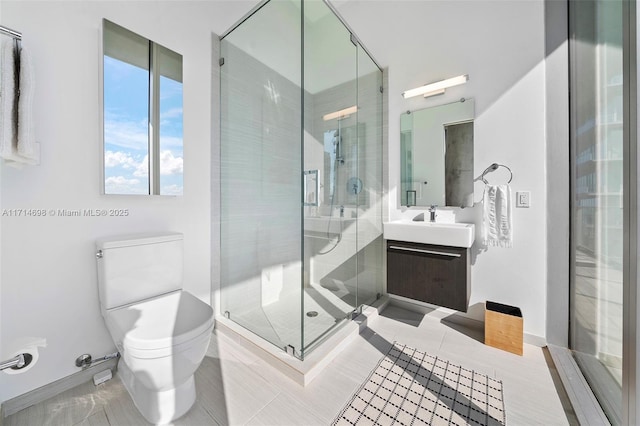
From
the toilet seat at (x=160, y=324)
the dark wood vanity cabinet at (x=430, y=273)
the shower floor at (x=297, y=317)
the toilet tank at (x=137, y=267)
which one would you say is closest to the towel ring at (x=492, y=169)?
the dark wood vanity cabinet at (x=430, y=273)

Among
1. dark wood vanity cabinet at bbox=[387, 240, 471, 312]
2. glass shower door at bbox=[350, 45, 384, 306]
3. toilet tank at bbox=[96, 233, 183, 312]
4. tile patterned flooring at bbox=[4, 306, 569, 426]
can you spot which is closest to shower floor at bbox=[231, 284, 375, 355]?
tile patterned flooring at bbox=[4, 306, 569, 426]

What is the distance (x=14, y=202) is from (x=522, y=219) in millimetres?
3061

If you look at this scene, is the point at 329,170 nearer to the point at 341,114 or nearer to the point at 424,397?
the point at 341,114

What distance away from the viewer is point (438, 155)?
2.22m

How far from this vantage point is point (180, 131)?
180 cm

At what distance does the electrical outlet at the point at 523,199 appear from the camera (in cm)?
186

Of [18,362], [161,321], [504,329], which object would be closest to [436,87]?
[504,329]

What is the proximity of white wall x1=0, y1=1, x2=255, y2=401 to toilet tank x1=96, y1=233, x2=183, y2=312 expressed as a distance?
0.44 ft

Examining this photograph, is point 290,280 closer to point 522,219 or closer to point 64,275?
point 64,275

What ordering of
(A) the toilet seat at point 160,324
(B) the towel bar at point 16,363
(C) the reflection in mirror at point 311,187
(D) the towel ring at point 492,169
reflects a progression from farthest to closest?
(D) the towel ring at point 492,169 → (C) the reflection in mirror at point 311,187 → (B) the towel bar at point 16,363 → (A) the toilet seat at point 160,324

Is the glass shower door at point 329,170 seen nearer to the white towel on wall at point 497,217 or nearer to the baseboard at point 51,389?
the white towel on wall at point 497,217

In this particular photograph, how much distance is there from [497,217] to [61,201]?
278 centimetres

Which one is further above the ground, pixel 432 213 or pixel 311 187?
pixel 311 187

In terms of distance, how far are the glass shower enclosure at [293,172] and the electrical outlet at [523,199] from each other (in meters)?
1.16
